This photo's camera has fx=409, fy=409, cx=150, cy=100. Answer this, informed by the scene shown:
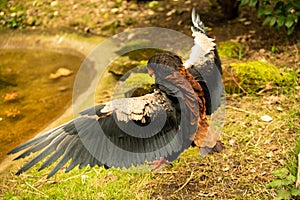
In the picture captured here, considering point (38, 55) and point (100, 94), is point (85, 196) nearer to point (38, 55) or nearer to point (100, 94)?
point (100, 94)

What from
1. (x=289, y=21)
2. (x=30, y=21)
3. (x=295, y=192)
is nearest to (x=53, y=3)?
(x=30, y=21)

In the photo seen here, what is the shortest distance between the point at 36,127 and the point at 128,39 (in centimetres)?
177

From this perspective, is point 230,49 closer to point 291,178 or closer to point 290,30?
point 290,30

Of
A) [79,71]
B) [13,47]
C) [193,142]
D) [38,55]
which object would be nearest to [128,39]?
[79,71]

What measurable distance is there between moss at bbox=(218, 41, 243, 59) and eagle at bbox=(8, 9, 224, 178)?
145 cm

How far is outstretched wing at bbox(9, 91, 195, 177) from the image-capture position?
90.9 inches

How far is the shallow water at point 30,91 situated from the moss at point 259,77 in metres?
1.74

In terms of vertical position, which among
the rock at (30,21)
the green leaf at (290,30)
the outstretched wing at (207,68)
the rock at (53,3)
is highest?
the outstretched wing at (207,68)

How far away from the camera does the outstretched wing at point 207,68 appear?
269 cm

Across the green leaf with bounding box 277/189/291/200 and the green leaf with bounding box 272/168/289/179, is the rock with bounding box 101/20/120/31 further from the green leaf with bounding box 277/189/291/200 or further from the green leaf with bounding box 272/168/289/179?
the green leaf with bounding box 277/189/291/200

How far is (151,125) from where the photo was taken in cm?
242

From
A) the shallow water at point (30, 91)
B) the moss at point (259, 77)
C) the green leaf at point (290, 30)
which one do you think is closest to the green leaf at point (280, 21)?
the green leaf at point (290, 30)

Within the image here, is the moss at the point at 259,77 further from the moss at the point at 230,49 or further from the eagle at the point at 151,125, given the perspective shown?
the eagle at the point at 151,125

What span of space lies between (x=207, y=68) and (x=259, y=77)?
119 cm
